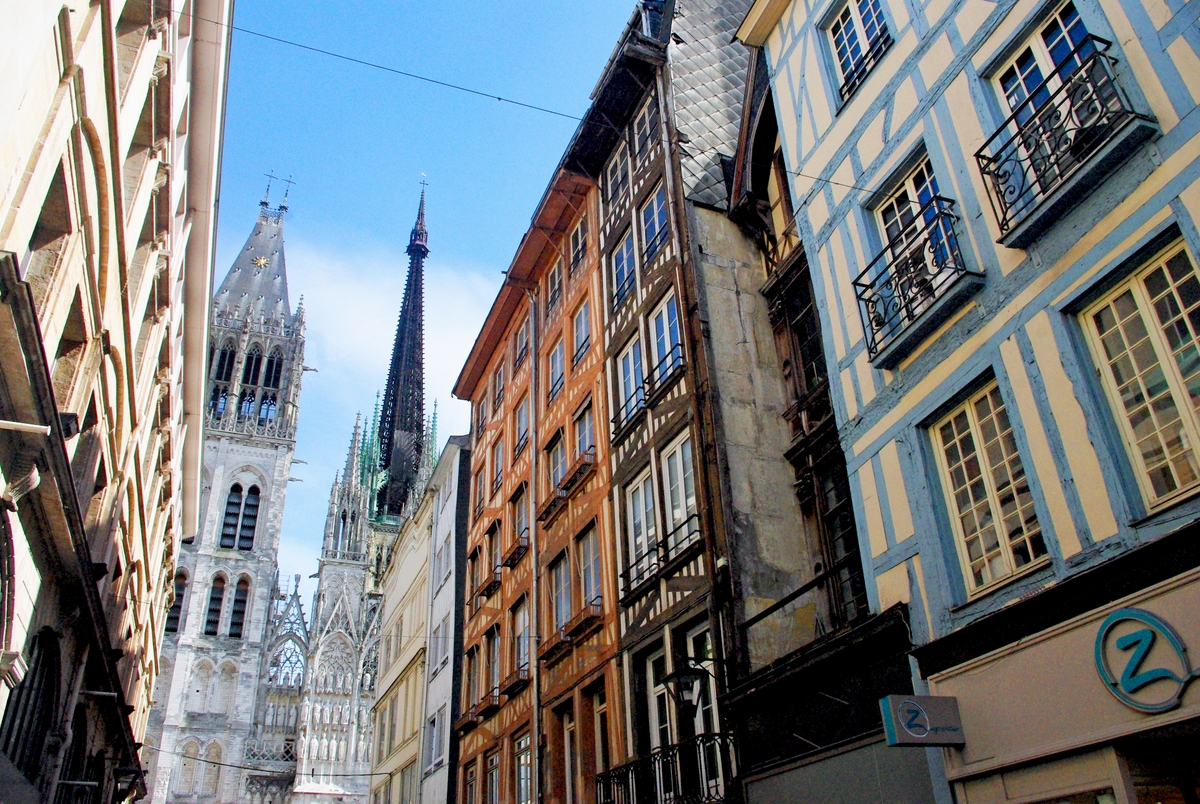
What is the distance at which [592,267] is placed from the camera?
59.5 ft

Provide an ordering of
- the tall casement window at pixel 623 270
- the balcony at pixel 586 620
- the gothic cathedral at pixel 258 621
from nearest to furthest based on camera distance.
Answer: the balcony at pixel 586 620 → the tall casement window at pixel 623 270 → the gothic cathedral at pixel 258 621

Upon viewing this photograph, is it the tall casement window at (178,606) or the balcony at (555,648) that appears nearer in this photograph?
the balcony at (555,648)

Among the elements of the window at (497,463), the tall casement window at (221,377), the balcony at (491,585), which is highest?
the tall casement window at (221,377)

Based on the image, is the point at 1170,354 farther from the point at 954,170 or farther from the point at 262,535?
the point at 262,535

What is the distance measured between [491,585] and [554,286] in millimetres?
6379

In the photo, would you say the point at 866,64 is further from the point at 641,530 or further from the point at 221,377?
the point at 221,377

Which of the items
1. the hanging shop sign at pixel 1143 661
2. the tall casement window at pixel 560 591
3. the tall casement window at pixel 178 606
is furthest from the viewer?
the tall casement window at pixel 178 606

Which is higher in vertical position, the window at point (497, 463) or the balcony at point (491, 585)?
the window at point (497, 463)

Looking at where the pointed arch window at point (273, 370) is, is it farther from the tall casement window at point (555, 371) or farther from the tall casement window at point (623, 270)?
the tall casement window at point (623, 270)

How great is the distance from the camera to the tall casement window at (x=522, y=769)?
16.5 m

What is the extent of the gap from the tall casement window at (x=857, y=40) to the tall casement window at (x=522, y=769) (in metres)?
11.6

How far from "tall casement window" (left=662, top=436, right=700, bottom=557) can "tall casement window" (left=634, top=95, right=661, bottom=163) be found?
578 cm

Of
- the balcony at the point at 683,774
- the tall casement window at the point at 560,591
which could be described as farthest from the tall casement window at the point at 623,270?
the balcony at the point at 683,774

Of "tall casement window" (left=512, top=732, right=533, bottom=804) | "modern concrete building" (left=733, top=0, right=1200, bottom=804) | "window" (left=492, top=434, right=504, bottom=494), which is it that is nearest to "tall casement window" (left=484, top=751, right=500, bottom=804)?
"tall casement window" (left=512, top=732, right=533, bottom=804)
